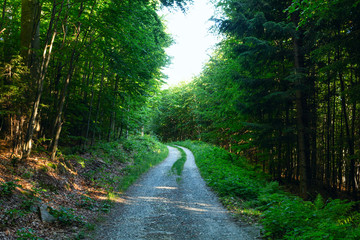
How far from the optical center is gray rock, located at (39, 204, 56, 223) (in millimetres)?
4524

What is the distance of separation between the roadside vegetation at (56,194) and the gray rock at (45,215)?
24mm

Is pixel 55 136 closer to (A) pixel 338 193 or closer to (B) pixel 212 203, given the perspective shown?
(B) pixel 212 203

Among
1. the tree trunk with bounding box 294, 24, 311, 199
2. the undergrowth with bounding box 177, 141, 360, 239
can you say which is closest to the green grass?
the undergrowth with bounding box 177, 141, 360, 239

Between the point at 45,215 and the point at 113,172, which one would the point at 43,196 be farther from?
the point at 113,172

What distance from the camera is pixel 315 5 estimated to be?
596cm

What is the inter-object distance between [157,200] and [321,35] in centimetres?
905

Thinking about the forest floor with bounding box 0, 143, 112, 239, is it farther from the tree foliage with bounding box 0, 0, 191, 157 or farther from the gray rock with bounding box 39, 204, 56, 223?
the tree foliage with bounding box 0, 0, 191, 157

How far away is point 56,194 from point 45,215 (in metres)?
1.57

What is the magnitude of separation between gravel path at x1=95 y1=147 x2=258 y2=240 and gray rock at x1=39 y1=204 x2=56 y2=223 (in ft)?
3.65

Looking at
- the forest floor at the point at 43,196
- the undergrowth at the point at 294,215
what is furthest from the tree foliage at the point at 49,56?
the undergrowth at the point at 294,215

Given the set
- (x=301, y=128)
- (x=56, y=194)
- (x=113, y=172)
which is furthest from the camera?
(x=113, y=172)

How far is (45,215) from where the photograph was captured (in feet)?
15.2

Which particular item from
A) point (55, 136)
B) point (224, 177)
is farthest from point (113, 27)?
point (224, 177)

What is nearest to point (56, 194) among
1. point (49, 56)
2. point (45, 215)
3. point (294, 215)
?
point (45, 215)
